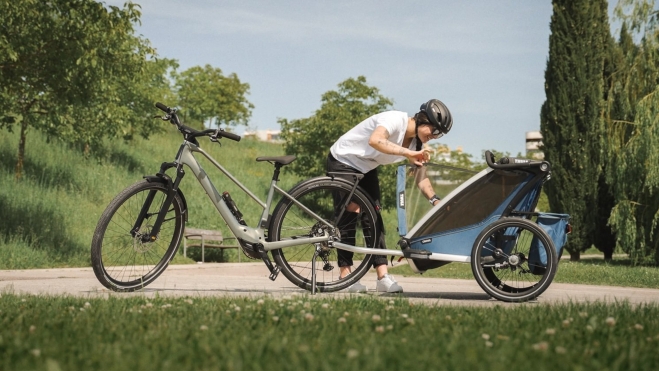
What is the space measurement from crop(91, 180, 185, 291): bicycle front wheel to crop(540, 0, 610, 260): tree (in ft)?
55.2

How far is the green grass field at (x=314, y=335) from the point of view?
3.15 meters

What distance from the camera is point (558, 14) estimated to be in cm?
2214

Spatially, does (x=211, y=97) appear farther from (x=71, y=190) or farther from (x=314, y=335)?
(x=314, y=335)

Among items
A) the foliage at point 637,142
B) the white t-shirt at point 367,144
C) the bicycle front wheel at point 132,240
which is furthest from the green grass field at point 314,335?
the foliage at point 637,142

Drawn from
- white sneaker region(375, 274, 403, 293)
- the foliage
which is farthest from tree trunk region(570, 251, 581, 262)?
white sneaker region(375, 274, 403, 293)

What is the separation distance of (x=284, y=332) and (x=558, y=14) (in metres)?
20.1

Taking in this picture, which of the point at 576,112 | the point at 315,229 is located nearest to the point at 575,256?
the point at 576,112

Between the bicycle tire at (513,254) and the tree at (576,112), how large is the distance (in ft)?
52.9

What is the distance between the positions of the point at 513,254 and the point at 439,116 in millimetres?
1321

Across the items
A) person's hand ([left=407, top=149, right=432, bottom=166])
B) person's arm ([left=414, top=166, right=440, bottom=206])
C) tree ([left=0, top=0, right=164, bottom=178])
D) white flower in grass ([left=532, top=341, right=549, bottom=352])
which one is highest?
tree ([left=0, top=0, right=164, bottom=178])

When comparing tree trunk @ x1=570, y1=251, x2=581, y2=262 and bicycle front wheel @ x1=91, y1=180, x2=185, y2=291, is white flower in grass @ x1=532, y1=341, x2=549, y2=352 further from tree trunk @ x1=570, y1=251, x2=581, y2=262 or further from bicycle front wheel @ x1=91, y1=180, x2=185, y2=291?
tree trunk @ x1=570, y1=251, x2=581, y2=262

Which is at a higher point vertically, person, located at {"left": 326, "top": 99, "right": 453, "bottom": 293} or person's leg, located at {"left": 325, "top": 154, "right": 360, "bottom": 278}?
person, located at {"left": 326, "top": 99, "right": 453, "bottom": 293}

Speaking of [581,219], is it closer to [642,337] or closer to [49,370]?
[642,337]

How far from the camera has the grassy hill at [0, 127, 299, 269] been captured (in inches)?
579
